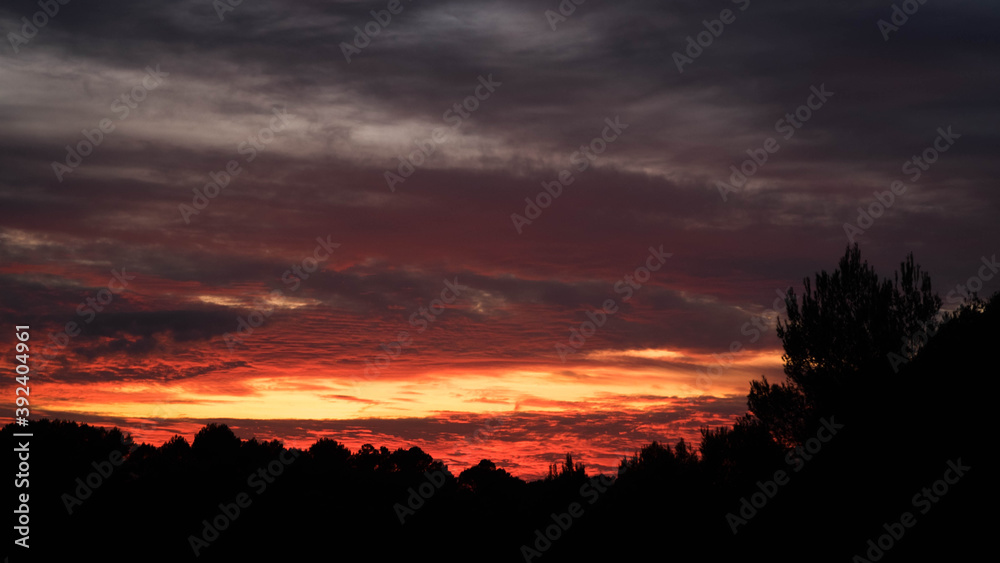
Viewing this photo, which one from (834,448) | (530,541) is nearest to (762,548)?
(834,448)

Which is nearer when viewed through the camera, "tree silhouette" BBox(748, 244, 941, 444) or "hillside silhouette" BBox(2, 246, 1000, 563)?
"hillside silhouette" BBox(2, 246, 1000, 563)

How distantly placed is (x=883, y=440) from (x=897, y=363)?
12.6m

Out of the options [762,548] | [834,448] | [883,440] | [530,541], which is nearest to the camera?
[883,440]

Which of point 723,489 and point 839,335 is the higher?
point 839,335

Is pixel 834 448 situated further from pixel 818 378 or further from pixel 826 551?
pixel 818 378

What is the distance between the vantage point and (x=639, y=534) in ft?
171

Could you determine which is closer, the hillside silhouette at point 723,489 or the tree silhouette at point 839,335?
the hillside silhouette at point 723,489

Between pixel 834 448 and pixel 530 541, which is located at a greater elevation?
pixel 834 448

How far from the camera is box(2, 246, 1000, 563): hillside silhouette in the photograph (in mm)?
25953

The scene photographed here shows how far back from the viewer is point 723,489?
168ft

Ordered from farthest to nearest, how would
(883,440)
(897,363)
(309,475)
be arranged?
1. (309,475)
2. (897,363)
3. (883,440)

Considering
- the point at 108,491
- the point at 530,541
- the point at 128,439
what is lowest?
the point at 530,541

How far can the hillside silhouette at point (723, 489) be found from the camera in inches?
1022

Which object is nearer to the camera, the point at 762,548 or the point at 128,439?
the point at 762,548
